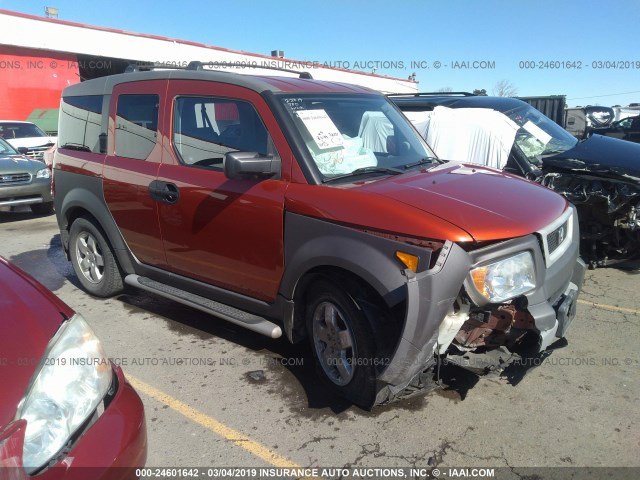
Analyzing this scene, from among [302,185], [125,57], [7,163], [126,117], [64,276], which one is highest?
[125,57]

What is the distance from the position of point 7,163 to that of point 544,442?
10008 millimetres

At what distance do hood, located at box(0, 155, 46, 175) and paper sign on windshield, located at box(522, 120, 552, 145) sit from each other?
343 inches

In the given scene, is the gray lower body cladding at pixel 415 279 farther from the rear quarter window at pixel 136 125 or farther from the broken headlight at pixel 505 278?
the rear quarter window at pixel 136 125

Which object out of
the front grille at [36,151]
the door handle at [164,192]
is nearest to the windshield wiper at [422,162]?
the door handle at [164,192]

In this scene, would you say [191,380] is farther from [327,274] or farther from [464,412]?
[464,412]

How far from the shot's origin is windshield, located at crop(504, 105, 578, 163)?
615 centimetres

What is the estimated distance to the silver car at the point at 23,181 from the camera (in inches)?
361

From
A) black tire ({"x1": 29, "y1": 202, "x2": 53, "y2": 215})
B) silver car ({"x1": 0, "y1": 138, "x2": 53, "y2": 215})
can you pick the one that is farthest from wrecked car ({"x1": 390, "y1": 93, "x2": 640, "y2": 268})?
black tire ({"x1": 29, "y1": 202, "x2": 53, "y2": 215})

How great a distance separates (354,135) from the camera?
3627mm

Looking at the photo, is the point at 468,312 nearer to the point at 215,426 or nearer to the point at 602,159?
the point at 215,426

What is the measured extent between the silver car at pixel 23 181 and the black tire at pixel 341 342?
8.17 metres

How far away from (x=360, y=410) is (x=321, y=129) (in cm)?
186

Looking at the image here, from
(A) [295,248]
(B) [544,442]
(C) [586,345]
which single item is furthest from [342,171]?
(C) [586,345]

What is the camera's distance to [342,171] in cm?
333
